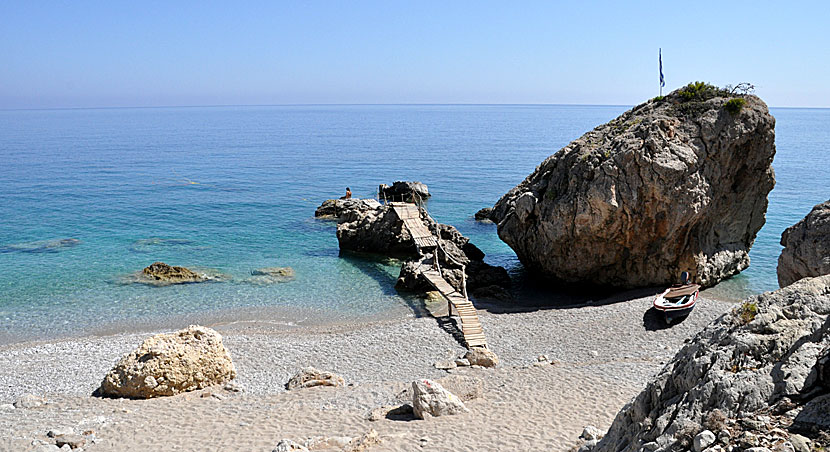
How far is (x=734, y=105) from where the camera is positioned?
25672 millimetres

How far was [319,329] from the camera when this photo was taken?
964 inches

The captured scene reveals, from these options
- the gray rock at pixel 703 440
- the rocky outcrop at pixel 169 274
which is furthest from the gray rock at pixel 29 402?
the gray rock at pixel 703 440

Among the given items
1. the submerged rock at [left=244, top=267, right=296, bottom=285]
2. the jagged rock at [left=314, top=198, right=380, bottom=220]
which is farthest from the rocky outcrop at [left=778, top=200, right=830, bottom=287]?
the jagged rock at [left=314, top=198, right=380, bottom=220]

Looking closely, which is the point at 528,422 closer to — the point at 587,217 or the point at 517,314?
the point at 517,314

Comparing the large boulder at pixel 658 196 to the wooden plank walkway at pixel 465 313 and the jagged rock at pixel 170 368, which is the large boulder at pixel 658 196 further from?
A: the jagged rock at pixel 170 368

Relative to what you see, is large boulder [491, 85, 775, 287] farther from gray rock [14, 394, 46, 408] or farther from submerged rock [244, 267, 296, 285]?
gray rock [14, 394, 46, 408]

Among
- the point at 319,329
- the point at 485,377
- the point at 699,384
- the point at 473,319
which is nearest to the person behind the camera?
the point at 699,384

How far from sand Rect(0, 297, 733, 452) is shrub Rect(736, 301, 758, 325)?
5.83 meters

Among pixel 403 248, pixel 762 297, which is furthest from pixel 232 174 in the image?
pixel 762 297

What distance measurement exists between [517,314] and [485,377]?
24.4ft

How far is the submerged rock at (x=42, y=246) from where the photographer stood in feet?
115

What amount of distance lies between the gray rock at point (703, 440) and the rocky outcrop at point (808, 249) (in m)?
9.89

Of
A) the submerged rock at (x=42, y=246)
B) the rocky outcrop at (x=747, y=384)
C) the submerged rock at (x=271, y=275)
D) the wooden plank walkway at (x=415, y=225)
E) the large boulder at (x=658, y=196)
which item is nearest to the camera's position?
the rocky outcrop at (x=747, y=384)

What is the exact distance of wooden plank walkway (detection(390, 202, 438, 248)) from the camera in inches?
1182
